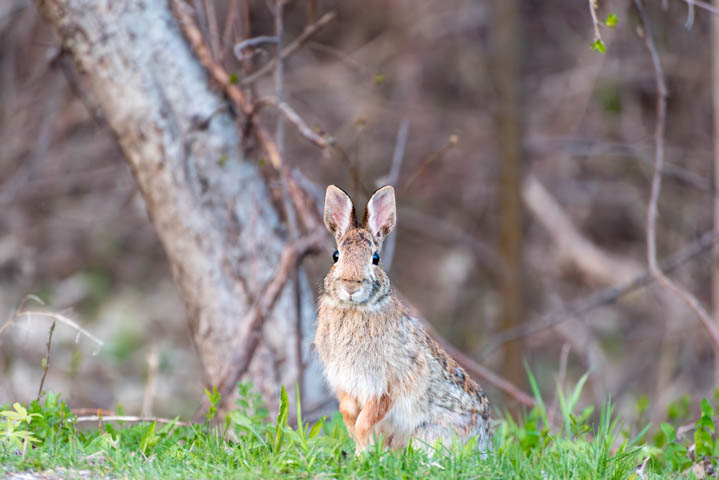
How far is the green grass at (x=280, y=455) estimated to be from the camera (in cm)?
306

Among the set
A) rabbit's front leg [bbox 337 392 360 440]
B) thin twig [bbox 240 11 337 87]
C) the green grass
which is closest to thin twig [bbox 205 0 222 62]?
thin twig [bbox 240 11 337 87]

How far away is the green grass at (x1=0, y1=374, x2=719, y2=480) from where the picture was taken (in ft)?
10.0

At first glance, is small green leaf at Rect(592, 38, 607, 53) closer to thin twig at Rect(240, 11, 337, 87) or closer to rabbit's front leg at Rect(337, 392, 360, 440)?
thin twig at Rect(240, 11, 337, 87)

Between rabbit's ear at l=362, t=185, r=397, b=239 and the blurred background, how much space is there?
4.15 meters

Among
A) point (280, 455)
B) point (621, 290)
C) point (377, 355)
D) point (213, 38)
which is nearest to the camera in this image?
point (280, 455)

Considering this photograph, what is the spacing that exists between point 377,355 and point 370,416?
10.0 inches

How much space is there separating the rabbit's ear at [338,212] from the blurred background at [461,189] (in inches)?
163

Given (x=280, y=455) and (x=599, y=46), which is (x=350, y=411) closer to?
(x=280, y=455)

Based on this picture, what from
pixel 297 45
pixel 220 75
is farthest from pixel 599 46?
pixel 220 75

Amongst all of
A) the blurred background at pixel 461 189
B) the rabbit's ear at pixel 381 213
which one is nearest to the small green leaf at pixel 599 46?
the rabbit's ear at pixel 381 213

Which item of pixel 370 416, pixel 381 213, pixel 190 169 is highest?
pixel 190 169

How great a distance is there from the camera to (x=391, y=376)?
12.5 ft

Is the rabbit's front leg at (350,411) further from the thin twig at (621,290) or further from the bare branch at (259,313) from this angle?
the thin twig at (621,290)

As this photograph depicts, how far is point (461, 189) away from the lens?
9.95 m
